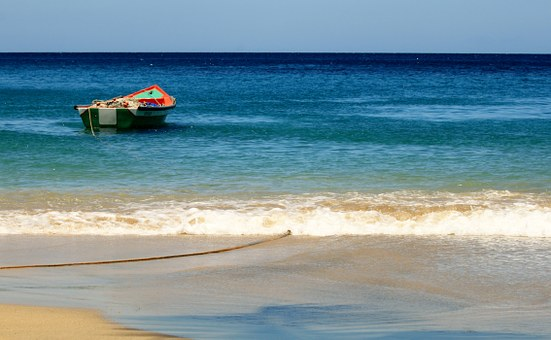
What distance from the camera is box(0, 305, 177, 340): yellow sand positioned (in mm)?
5887

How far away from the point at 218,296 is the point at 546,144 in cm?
1496

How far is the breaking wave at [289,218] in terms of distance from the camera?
10.8m

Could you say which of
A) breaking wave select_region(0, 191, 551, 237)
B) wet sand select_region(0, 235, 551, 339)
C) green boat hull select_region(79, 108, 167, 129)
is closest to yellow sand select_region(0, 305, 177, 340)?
wet sand select_region(0, 235, 551, 339)

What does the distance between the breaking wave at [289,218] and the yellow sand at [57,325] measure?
13.7 feet

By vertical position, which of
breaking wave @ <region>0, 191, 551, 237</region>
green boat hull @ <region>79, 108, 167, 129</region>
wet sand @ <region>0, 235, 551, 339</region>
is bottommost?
green boat hull @ <region>79, 108, 167, 129</region>

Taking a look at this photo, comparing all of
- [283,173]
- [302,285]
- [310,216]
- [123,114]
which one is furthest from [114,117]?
[302,285]

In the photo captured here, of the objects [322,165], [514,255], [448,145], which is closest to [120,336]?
[514,255]

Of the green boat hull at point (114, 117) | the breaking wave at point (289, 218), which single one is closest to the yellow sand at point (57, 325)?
the breaking wave at point (289, 218)

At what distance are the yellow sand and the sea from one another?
8.2 inches

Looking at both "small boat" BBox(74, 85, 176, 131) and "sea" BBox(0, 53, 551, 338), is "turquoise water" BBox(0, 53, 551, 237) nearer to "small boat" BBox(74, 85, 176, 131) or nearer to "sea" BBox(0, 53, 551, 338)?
"sea" BBox(0, 53, 551, 338)

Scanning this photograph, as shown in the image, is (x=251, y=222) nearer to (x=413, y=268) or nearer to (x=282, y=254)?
(x=282, y=254)

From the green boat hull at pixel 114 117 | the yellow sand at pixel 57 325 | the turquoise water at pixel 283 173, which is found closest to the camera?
the yellow sand at pixel 57 325

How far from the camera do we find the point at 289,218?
11297 mm

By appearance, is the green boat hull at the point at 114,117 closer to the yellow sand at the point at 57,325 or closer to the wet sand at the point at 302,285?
the wet sand at the point at 302,285
